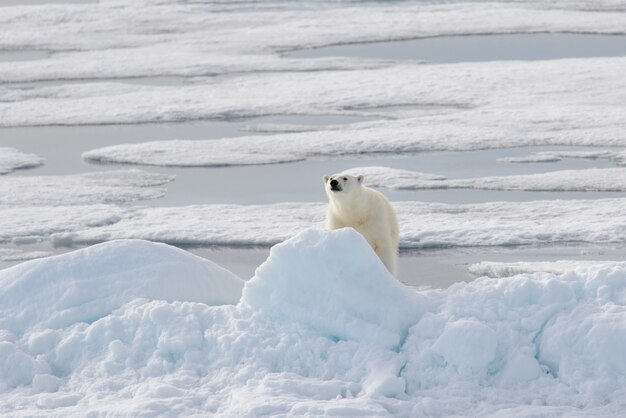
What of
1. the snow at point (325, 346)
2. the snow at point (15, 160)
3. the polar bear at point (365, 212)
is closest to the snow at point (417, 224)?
the polar bear at point (365, 212)

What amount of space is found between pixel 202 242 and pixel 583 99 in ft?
20.2

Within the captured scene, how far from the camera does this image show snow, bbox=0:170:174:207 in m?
8.73

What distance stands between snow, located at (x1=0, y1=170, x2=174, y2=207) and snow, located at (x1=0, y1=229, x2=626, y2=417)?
4.08 m

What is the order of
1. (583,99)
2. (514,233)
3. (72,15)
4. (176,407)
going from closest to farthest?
(176,407)
(514,233)
(583,99)
(72,15)

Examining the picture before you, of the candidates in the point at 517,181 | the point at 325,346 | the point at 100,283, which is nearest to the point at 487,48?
the point at 517,181

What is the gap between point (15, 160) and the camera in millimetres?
10359

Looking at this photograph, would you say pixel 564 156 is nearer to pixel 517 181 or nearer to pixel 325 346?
pixel 517 181

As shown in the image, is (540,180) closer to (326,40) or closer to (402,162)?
(402,162)

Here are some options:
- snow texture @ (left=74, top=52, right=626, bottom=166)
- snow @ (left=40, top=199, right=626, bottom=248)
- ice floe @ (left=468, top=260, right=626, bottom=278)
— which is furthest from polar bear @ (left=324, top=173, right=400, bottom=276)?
snow texture @ (left=74, top=52, right=626, bottom=166)

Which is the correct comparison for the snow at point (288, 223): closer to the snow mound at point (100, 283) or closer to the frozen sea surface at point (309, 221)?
the frozen sea surface at point (309, 221)

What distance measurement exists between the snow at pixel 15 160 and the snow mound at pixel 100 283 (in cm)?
534

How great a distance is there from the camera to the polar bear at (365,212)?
5559 millimetres

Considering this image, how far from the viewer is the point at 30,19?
70.0 feet

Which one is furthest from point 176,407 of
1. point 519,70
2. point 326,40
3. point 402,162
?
point 326,40
